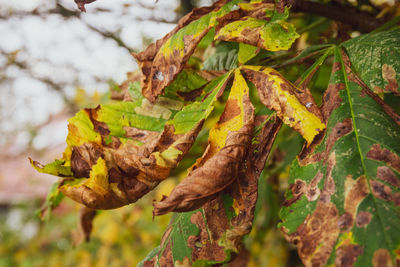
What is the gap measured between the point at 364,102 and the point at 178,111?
31cm

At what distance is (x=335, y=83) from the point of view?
0.51 m

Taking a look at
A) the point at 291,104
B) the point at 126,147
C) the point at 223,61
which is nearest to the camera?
the point at 291,104

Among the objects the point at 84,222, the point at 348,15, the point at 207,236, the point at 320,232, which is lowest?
the point at 84,222

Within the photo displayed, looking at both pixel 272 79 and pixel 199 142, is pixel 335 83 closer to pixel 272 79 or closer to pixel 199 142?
pixel 272 79

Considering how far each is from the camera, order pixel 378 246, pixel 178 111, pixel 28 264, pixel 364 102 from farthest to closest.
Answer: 1. pixel 28 264
2. pixel 178 111
3. pixel 364 102
4. pixel 378 246

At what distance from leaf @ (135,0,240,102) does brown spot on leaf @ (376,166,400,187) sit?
0.33 m

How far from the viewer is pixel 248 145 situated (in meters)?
0.48

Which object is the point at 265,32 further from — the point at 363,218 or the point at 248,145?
the point at 363,218

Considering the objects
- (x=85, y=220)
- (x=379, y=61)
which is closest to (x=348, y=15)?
(x=379, y=61)

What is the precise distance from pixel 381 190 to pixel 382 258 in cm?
8

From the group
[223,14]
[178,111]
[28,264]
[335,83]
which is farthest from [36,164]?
[28,264]

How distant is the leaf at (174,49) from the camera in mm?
544

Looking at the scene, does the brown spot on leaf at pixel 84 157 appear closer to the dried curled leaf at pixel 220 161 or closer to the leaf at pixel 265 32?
the dried curled leaf at pixel 220 161

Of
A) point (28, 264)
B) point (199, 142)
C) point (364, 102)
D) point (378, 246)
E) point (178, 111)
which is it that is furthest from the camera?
point (28, 264)
